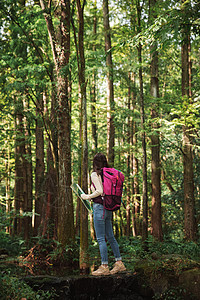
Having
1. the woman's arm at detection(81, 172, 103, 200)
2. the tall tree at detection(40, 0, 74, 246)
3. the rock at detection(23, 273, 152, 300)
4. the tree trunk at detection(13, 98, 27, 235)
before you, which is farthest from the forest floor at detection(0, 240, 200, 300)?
the tree trunk at detection(13, 98, 27, 235)

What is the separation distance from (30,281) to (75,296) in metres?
0.96

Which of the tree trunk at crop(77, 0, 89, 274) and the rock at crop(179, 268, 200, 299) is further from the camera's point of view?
the tree trunk at crop(77, 0, 89, 274)

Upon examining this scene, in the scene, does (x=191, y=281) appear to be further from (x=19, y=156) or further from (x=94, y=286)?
(x=19, y=156)

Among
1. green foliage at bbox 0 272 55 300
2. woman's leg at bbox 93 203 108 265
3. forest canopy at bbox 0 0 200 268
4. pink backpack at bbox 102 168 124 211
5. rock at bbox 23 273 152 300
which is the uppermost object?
forest canopy at bbox 0 0 200 268

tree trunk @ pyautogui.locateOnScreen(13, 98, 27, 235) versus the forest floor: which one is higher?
tree trunk @ pyautogui.locateOnScreen(13, 98, 27, 235)

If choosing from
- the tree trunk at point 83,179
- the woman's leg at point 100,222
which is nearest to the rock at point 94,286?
the woman's leg at point 100,222

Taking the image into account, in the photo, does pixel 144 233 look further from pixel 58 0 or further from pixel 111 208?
pixel 58 0

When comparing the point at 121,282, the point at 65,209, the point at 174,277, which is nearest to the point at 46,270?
the point at 65,209

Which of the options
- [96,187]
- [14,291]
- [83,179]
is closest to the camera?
[14,291]

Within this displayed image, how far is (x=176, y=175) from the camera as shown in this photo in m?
19.1

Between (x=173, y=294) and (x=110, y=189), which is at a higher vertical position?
(x=110, y=189)

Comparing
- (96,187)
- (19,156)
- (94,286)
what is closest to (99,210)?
(96,187)

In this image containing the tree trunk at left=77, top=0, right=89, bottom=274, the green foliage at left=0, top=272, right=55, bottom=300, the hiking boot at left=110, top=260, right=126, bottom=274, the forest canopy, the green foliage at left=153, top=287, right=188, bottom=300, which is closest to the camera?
the green foliage at left=0, top=272, right=55, bottom=300

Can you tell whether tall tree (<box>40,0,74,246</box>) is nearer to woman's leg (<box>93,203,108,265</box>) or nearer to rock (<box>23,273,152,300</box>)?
rock (<box>23,273,152,300</box>)
